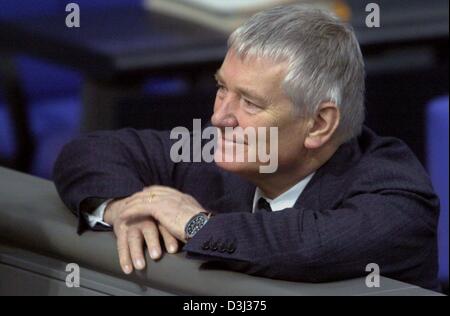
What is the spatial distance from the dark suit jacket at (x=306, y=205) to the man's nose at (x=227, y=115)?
124 millimetres

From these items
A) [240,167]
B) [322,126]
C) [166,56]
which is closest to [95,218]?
[240,167]

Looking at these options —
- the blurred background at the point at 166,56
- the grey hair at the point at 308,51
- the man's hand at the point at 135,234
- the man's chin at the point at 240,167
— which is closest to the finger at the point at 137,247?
the man's hand at the point at 135,234

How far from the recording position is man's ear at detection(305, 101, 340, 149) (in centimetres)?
180

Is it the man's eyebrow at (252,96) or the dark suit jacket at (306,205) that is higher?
the man's eyebrow at (252,96)

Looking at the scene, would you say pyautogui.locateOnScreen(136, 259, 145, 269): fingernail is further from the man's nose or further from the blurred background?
the blurred background

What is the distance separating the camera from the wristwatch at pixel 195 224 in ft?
5.43

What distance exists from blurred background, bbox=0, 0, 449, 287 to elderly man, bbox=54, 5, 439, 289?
132 centimetres

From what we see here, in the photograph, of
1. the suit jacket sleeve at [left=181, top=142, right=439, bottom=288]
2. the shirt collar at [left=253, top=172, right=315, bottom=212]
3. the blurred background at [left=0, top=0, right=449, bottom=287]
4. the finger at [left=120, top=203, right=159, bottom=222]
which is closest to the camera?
the suit jacket sleeve at [left=181, top=142, right=439, bottom=288]

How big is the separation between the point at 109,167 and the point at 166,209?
0.66 ft

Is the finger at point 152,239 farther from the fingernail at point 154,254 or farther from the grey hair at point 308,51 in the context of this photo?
the grey hair at point 308,51

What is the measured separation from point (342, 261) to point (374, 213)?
0.10 m

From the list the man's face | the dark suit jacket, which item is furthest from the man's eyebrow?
the dark suit jacket

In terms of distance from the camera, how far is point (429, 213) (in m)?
1.73
